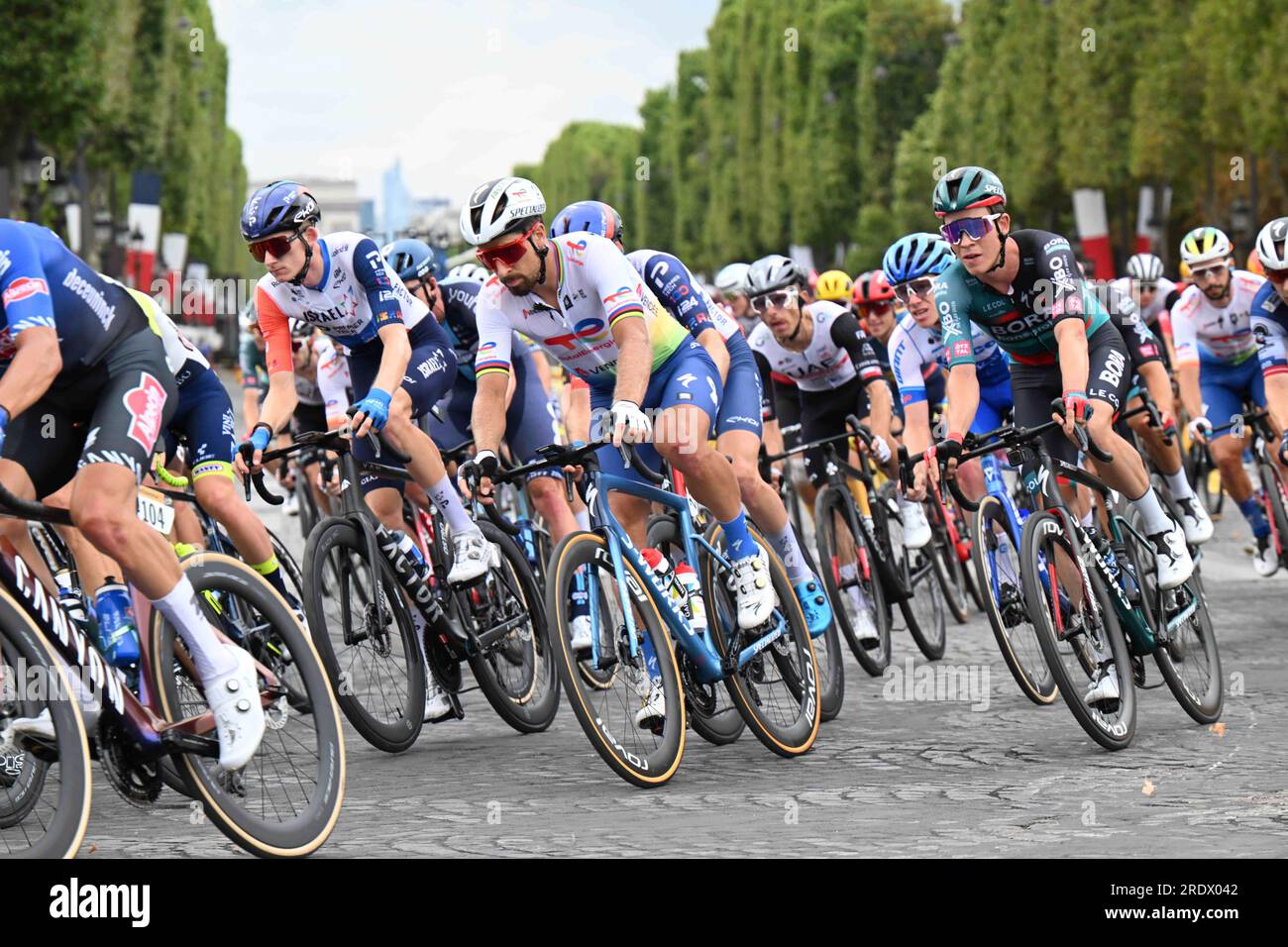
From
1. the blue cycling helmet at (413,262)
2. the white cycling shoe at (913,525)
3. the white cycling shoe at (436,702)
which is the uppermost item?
the blue cycling helmet at (413,262)

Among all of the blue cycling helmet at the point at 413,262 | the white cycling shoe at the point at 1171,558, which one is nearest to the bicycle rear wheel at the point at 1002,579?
the white cycling shoe at the point at 1171,558

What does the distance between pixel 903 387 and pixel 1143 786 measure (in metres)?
4.11

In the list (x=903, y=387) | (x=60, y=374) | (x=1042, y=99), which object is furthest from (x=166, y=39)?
(x=60, y=374)

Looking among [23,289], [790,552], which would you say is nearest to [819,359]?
[790,552]

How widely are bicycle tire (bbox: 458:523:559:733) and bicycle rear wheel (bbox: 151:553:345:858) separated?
8.26 feet

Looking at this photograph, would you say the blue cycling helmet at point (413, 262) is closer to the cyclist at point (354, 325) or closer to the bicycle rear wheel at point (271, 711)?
the cyclist at point (354, 325)

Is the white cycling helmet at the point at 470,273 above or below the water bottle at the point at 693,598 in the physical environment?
above

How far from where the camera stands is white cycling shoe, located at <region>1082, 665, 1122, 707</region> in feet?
24.7

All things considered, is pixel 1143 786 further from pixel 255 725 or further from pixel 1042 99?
pixel 1042 99

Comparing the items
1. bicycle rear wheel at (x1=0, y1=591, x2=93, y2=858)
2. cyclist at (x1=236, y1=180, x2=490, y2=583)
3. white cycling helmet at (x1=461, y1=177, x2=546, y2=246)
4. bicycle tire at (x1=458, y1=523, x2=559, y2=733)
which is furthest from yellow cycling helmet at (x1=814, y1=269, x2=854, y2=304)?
bicycle rear wheel at (x1=0, y1=591, x2=93, y2=858)

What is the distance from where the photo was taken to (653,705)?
7.01 meters

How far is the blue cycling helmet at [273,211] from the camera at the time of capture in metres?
7.98

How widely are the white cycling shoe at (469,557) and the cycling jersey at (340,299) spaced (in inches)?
36.4
